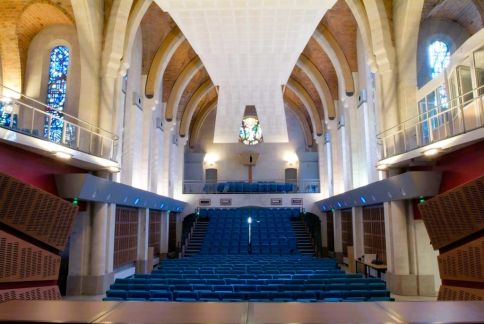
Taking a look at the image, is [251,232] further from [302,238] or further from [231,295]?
[231,295]

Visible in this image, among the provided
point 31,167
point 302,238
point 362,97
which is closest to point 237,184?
point 302,238

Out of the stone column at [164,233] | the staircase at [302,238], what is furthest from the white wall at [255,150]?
the stone column at [164,233]

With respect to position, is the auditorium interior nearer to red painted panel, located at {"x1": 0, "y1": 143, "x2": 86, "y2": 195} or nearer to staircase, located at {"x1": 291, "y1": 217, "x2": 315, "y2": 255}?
red painted panel, located at {"x1": 0, "y1": 143, "x2": 86, "y2": 195}

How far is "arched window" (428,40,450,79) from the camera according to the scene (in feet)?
50.3

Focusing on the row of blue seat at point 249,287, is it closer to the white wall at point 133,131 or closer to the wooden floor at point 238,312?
the wooden floor at point 238,312

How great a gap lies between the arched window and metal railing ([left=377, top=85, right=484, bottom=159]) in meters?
5.44

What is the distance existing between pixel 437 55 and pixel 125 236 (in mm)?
14872

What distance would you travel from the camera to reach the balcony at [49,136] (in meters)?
7.57

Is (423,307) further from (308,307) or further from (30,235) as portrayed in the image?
(30,235)

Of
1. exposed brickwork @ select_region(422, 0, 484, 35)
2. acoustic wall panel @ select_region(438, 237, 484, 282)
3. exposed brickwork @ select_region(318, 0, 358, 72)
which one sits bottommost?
acoustic wall panel @ select_region(438, 237, 484, 282)

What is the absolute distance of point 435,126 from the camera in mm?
10570

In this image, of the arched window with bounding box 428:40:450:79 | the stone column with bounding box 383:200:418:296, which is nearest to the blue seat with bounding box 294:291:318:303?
the stone column with bounding box 383:200:418:296

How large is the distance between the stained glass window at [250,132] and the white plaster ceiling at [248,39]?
1104 cm

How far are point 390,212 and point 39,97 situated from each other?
1398cm
